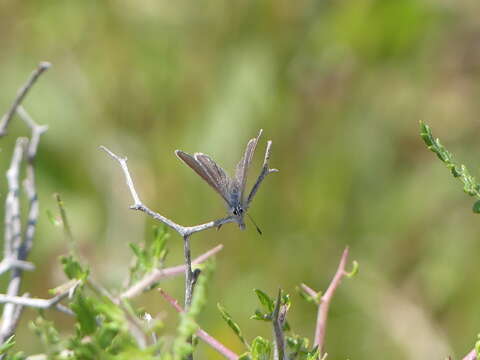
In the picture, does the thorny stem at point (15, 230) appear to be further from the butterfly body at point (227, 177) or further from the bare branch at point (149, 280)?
the butterfly body at point (227, 177)

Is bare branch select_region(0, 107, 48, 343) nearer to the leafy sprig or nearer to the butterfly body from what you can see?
the butterfly body

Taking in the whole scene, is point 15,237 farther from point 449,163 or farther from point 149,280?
point 449,163

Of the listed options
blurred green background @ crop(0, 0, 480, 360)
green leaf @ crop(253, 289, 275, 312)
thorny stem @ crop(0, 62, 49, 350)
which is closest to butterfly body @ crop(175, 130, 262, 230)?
green leaf @ crop(253, 289, 275, 312)

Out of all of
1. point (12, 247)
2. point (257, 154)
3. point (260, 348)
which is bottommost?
point (260, 348)

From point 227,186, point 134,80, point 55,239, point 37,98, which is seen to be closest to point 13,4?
point 37,98

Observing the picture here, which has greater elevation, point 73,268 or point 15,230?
point 15,230

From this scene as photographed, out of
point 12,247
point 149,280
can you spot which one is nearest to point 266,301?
point 149,280

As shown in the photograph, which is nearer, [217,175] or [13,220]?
[217,175]
